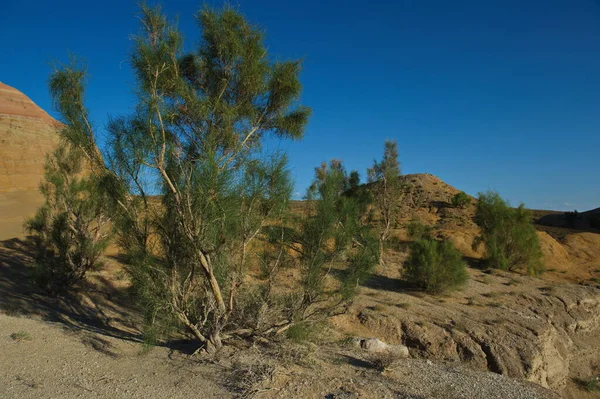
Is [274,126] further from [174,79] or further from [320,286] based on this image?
[320,286]

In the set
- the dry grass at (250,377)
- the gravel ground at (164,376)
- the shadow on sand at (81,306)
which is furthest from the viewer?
the shadow on sand at (81,306)

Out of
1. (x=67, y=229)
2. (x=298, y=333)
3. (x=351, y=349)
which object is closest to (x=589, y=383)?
(x=351, y=349)

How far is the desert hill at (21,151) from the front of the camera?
121ft

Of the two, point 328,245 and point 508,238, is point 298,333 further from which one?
point 508,238

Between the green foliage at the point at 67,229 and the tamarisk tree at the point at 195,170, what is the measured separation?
5776 mm

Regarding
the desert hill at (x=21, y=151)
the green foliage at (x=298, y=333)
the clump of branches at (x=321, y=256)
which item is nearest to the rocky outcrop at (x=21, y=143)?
the desert hill at (x=21, y=151)

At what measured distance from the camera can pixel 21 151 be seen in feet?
143

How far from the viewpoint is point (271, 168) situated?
679 centimetres

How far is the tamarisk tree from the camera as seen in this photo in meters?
6.23

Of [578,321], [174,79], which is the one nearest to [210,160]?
[174,79]

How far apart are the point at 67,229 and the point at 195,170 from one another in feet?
29.4

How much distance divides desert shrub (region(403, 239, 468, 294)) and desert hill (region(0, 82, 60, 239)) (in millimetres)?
30326

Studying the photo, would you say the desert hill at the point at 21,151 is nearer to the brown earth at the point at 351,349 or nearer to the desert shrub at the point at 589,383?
the brown earth at the point at 351,349

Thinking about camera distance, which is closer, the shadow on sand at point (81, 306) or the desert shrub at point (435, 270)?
the shadow on sand at point (81, 306)
